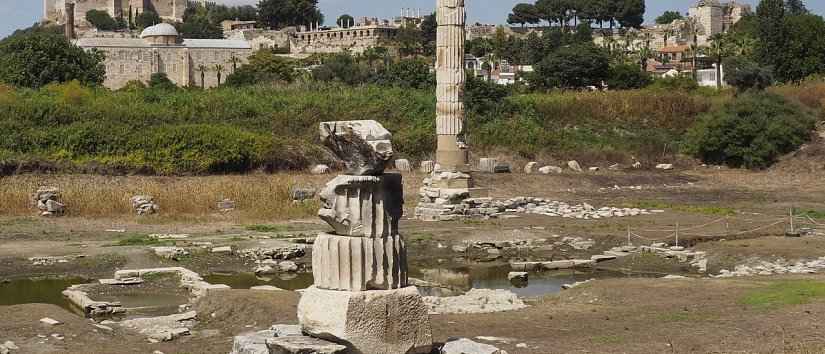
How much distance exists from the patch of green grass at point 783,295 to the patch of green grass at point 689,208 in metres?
12.5

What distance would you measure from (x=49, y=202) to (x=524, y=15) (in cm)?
11697

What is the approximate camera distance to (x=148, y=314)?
18156mm

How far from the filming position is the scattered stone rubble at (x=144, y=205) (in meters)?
30.1

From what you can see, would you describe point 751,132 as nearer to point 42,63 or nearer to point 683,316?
point 683,316

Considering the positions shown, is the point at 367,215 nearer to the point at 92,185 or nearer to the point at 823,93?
the point at 92,185

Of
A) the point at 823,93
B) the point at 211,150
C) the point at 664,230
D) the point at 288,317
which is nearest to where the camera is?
the point at 288,317

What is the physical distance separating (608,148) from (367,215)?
35.4 meters

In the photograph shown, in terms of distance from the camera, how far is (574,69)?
219 feet

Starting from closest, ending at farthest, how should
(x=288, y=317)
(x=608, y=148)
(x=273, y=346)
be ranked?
(x=273, y=346), (x=288, y=317), (x=608, y=148)

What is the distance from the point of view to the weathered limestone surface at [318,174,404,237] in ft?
35.5


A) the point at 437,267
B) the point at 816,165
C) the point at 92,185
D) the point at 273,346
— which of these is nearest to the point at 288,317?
the point at 273,346

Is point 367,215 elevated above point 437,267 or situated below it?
above

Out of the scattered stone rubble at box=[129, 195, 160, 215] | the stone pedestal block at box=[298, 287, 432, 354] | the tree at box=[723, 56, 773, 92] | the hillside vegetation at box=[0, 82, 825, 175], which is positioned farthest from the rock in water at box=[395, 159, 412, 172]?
the stone pedestal block at box=[298, 287, 432, 354]

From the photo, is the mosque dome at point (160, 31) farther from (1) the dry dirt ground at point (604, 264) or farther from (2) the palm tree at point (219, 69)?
(1) the dry dirt ground at point (604, 264)
